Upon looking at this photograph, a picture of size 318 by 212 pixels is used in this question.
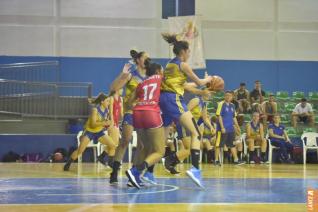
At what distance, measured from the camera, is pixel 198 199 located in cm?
666

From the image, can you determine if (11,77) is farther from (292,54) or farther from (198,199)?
(198,199)

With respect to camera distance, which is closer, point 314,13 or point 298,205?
point 298,205

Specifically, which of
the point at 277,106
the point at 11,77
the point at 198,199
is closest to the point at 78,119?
the point at 11,77

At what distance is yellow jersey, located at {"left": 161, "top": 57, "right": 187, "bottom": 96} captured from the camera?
331 inches

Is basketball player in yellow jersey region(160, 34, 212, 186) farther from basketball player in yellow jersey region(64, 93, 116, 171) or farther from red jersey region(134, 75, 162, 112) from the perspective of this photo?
basketball player in yellow jersey region(64, 93, 116, 171)

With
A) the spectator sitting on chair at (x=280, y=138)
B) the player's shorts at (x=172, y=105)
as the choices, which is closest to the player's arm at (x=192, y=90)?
the player's shorts at (x=172, y=105)

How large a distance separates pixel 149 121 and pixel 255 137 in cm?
1129

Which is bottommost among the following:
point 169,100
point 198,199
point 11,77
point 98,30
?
point 198,199

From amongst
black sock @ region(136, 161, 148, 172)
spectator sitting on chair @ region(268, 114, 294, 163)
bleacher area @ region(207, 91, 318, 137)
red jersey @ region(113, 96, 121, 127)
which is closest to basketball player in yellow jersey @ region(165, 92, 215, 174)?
black sock @ region(136, 161, 148, 172)

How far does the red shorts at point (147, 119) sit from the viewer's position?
25.2ft

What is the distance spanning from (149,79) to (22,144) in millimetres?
11481

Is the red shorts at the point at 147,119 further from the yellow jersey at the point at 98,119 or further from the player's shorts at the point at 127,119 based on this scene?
the yellow jersey at the point at 98,119

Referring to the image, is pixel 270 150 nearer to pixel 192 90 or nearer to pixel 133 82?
pixel 192 90

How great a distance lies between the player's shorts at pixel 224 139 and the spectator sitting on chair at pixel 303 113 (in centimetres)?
531
